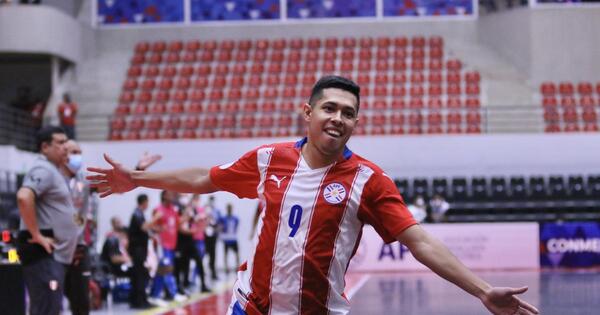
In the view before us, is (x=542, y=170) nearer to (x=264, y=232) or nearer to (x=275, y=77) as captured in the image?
(x=275, y=77)

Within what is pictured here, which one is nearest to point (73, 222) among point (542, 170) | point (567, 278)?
point (567, 278)

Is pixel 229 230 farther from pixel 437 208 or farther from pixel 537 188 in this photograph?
pixel 537 188

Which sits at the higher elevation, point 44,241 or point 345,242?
point 345,242

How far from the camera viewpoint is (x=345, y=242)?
14.9 feet

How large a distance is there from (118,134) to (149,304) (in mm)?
13777

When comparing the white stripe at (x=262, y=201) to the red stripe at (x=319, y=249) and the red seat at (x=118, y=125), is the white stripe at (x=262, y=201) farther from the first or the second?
the red seat at (x=118, y=125)

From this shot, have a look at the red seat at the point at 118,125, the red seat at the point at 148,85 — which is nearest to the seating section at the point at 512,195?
the red seat at the point at 118,125

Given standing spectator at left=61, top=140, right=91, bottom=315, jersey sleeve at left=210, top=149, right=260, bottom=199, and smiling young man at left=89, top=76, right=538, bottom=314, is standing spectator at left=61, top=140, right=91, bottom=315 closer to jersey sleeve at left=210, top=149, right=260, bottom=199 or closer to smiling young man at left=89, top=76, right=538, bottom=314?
jersey sleeve at left=210, top=149, right=260, bottom=199

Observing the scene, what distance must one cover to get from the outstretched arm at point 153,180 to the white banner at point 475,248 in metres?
18.2

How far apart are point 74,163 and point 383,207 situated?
16.3ft

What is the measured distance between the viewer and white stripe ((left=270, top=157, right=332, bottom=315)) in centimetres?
446

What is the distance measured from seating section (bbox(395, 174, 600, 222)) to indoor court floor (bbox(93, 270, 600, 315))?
181 inches

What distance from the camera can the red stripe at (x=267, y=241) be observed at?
4523 millimetres

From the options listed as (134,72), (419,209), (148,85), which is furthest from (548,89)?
(134,72)
